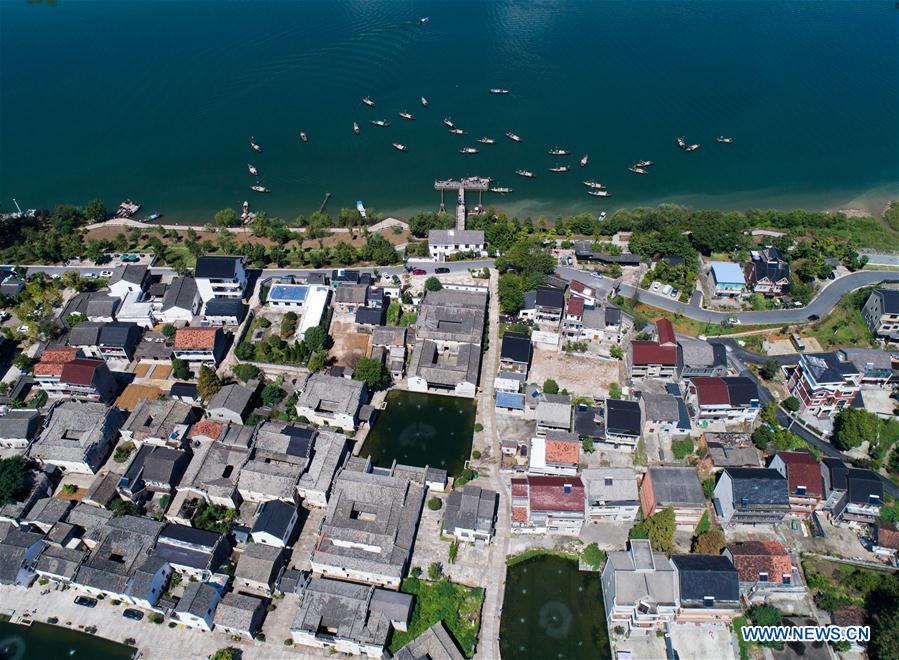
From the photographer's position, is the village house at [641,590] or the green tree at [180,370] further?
the green tree at [180,370]

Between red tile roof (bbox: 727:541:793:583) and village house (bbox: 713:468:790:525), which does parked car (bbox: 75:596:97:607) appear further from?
village house (bbox: 713:468:790:525)

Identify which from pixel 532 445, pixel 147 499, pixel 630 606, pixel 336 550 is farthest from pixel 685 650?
pixel 147 499

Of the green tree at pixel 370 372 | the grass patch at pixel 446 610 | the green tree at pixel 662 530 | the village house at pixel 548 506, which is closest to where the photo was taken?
the grass patch at pixel 446 610

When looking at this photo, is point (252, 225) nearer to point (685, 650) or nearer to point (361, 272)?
point (361, 272)

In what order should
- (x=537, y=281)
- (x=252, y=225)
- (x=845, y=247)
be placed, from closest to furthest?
(x=537, y=281), (x=845, y=247), (x=252, y=225)

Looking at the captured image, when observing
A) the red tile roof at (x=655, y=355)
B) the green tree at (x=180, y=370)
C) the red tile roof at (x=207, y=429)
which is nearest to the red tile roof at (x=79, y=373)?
the green tree at (x=180, y=370)

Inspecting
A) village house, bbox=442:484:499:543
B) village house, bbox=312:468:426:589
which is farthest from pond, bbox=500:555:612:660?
village house, bbox=312:468:426:589

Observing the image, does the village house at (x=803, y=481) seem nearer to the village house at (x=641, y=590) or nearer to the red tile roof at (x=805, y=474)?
the red tile roof at (x=805, y=474)
